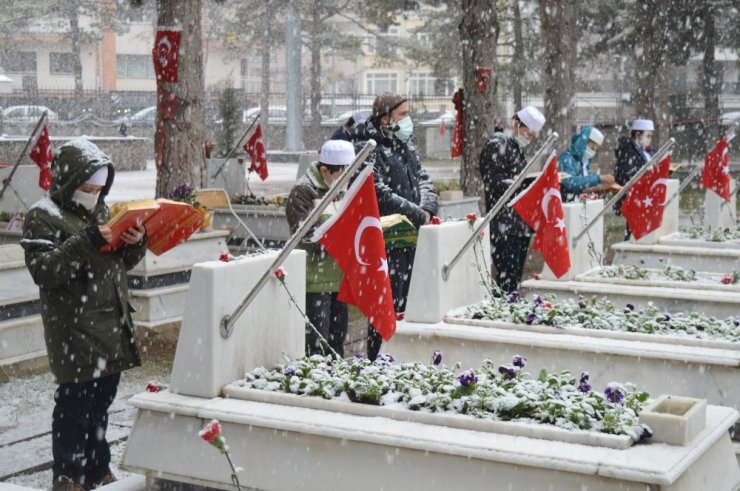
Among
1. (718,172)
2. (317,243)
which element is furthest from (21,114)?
(317,243)

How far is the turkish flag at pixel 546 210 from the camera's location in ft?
27.3

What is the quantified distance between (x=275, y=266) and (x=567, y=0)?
608 inches

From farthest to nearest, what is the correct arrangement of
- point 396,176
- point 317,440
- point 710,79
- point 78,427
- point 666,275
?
point 710,79 < point 666,275 < point 396,176 < point 78,427 < point 317,440

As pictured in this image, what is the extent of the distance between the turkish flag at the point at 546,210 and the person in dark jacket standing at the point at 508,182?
996mm

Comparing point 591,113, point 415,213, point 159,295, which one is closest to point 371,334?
point 415,213

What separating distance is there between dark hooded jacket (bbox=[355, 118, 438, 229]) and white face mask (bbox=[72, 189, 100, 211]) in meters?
2.30

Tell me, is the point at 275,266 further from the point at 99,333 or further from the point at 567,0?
the point at 567,0

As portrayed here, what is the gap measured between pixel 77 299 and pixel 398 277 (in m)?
2.91

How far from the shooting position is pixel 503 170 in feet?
31.4

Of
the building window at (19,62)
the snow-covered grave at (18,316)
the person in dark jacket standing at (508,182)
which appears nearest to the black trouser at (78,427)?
the snow-covered grave at (18,316)

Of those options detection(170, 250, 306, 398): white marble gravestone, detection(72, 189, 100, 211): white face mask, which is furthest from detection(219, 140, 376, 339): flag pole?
detection(72, 189, 100, 211): white face mask

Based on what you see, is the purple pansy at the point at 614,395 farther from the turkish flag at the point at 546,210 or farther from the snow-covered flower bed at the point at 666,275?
the snow-covered flower bed at the point at 666,275

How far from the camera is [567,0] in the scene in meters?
20.1

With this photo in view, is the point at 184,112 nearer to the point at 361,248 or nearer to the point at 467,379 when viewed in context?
the point at 361,248
